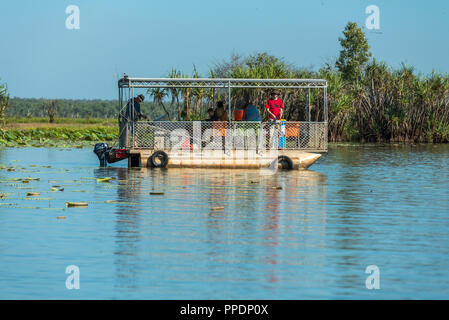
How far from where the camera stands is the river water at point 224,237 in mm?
10523

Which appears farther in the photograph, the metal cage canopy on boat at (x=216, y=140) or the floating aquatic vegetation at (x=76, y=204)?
the metal cage canopy on boat at (x=216, y=140)

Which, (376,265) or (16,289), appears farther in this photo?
(376,265)

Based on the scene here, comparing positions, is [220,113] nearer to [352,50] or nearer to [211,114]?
A: [211,114]

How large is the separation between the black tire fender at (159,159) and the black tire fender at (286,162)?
356cm

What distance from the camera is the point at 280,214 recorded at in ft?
54.7

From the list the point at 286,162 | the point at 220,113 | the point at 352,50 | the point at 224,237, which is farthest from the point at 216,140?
the point at 352,50

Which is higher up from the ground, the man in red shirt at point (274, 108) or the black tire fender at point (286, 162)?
the man in red shirt at point (274, 108)

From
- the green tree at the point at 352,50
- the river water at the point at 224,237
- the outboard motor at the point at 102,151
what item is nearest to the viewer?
the river water at the point at 224,237

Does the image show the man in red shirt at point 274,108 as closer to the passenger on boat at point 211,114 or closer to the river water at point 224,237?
the passenger on boat at point 211,114

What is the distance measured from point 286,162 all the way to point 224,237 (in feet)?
44.3

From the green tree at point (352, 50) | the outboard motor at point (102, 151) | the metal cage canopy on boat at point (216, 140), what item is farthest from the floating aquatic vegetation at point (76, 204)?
the green tree at point (352, 50)

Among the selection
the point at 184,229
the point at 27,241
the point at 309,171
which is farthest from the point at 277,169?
the point at 27,241

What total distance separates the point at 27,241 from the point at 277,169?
1437cm
